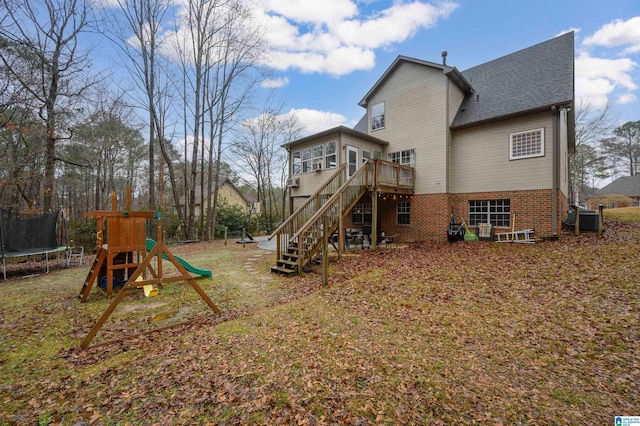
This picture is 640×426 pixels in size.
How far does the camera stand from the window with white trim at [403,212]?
1363 centimetres

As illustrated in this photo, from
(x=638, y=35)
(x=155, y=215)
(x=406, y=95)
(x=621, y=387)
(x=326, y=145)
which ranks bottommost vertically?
(x=621, y=387)

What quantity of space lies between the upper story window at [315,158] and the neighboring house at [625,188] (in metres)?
35.5

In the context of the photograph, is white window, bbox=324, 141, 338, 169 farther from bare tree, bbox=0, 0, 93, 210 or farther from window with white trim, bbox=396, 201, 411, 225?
bare tree, bbox=0, 0, 93, 210

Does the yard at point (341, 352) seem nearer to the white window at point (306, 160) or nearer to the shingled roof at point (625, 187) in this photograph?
the white window at point (306, 160)

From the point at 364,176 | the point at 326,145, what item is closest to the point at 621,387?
the point at 364,176

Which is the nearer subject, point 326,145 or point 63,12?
point 63,12

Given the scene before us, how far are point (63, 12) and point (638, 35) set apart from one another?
1162 inches

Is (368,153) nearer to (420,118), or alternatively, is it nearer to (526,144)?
(420,118)

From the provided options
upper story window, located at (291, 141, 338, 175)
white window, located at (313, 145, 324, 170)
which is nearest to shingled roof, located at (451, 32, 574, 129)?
upper story window, located at (291, 141, 338, 175)

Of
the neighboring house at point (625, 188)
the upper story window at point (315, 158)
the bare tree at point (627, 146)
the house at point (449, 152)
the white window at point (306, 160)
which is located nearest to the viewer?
the house at point (449, 152)

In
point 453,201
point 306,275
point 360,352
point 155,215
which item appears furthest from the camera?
point 453,201

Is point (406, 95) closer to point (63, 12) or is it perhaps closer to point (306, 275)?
point (306, 275)

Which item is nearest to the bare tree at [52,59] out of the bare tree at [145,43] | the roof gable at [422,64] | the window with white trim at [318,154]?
the bare tree at [145,43]

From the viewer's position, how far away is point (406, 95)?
13453mm
